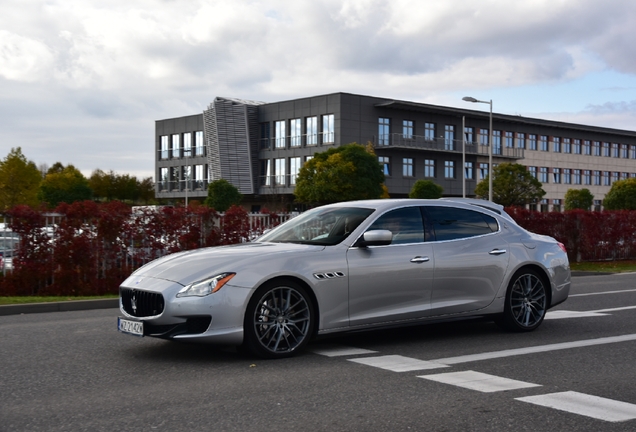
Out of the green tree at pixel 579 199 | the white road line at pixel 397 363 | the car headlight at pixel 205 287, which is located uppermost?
the green tree at pixel 579 199

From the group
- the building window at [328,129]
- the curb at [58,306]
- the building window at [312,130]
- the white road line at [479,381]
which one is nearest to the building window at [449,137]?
the building window at [328,129]

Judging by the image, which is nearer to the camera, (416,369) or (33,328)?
(416,369)

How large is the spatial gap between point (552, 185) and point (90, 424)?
8721 cm

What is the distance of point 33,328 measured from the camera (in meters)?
10.1

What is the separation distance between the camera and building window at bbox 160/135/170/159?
282 ft

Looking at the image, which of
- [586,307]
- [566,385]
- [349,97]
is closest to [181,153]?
[349,97]

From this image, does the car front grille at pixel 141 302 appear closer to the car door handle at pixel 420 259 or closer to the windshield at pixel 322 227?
the windshield at pixel 322 227

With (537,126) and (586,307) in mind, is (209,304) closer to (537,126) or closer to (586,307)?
(586,307)

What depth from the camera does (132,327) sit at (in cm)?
743

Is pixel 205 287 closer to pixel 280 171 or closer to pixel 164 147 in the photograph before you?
pixel 280 171

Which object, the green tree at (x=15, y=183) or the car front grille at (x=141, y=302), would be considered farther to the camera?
the green tree at (x=15, y=183)

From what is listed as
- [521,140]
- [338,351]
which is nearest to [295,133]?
[521,140]

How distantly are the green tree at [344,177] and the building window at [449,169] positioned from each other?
63.2 ft

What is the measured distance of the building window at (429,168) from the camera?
7306cm
